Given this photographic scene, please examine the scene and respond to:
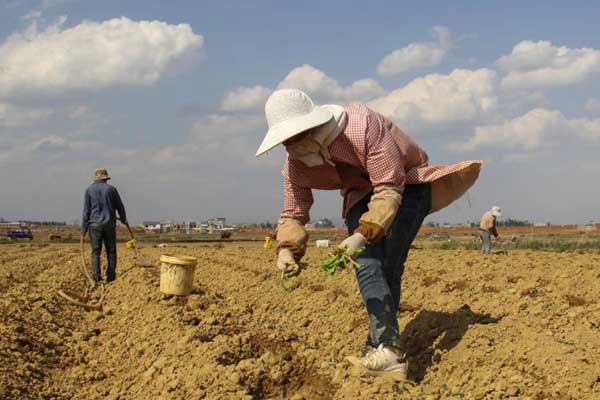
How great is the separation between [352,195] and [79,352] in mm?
2817

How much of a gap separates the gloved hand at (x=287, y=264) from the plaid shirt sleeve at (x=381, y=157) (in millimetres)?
619

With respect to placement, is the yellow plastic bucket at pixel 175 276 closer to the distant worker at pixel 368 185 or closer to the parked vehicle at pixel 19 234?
the distant worker at pixel 368 185

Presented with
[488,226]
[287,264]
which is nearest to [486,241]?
[488,226]

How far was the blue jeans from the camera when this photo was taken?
3.59 metres

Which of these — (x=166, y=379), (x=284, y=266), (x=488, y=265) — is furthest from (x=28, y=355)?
(x=488, y=265)

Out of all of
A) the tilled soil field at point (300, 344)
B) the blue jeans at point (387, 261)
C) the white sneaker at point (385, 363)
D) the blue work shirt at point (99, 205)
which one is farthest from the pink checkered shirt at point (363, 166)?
the blue work shirt at point (99, 205)

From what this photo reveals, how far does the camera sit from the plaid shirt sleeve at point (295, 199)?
3.78 meters

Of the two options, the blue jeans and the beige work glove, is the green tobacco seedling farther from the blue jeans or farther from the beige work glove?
the blue jeans

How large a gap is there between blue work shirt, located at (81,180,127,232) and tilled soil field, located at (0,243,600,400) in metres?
1.63

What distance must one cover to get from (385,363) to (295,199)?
1.00 meters

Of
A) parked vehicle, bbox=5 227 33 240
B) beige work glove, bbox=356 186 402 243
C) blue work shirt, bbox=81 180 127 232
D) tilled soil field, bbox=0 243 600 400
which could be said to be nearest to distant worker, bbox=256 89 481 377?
beige work glove, bbox=356 186 402 243

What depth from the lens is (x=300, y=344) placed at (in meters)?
4.84

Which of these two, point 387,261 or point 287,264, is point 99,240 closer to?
point 287,264

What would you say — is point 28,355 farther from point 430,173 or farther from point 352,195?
point 430,173
